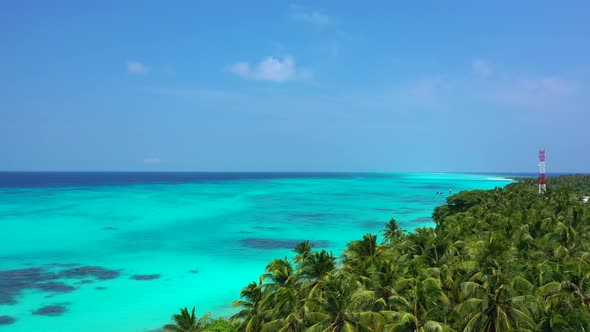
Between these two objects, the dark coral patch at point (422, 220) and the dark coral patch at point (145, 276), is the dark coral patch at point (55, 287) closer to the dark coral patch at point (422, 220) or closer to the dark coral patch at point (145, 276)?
the dark coral patch at point (145, 276)

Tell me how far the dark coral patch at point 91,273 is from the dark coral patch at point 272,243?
23.1 meters

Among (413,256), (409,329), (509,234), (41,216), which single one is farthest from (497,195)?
(41,216)

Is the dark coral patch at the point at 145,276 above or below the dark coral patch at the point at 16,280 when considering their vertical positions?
below

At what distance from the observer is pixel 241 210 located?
→ 121 metres

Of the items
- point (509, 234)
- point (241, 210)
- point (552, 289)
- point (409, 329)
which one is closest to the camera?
point (409, 329)

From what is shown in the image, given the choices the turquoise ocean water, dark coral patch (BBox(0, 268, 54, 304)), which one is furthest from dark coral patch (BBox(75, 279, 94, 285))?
dark coral patch (BBox(0, 268, 54, 304))

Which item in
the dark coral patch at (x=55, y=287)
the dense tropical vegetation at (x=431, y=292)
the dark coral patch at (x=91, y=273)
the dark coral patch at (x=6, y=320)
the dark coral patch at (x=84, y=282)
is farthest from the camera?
the dark coral patch at (x=91, y=273)

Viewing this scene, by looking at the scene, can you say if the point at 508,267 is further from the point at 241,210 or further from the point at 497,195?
the point at 241,210

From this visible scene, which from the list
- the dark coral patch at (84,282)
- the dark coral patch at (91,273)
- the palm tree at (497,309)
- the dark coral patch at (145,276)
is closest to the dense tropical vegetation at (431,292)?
the palm tree at (497,309)

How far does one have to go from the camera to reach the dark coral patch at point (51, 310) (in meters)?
37.7

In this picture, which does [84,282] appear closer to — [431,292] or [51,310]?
[51,310]

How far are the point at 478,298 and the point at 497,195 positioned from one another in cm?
6499

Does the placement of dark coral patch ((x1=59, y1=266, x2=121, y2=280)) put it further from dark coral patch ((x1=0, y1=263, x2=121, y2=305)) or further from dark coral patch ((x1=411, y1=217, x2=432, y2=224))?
dark coral patch ((x1=411, y1=217, x2=432, y2=224))

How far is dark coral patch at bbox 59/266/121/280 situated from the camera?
166 ft
